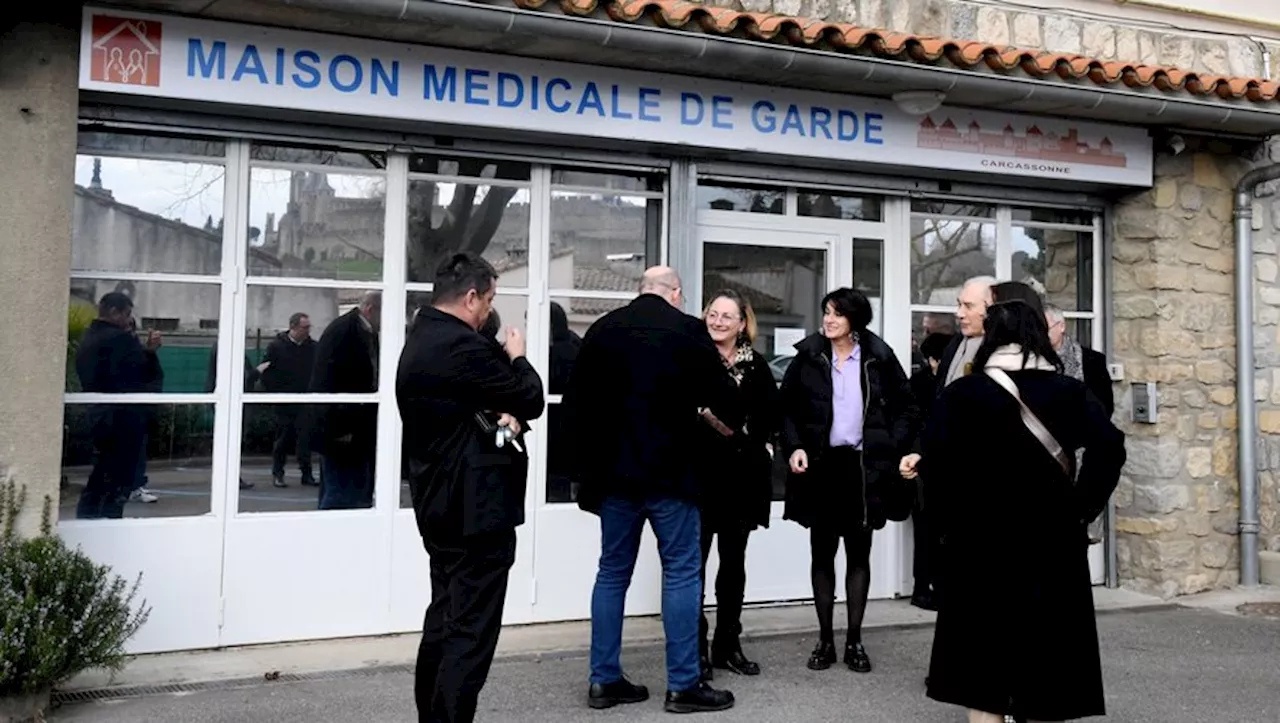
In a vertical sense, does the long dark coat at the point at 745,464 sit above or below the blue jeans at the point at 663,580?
above

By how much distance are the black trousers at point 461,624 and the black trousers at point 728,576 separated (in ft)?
4.74

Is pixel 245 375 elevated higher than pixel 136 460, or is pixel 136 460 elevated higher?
pixel 245 375

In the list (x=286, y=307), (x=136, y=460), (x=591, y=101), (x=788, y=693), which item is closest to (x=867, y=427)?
(x=788, y=693)

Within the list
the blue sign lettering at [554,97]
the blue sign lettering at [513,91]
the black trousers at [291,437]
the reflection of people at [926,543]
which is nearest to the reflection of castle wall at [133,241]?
the black trousers at [291,437]

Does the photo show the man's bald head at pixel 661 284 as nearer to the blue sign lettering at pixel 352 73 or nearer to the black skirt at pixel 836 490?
the black skirt at pixel 836 490

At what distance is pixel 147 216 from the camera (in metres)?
5.40

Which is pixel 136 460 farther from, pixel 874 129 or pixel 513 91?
pixel 874 129

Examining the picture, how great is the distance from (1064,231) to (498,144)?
3.85 metres

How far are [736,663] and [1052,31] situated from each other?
4813 mm

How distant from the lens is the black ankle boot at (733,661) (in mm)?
5262

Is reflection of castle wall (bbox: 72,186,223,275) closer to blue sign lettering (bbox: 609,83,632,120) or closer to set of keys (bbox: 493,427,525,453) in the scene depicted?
blue sign lettering (bbox: 609,83,632,120)

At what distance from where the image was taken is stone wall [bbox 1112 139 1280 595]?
714 centimetres

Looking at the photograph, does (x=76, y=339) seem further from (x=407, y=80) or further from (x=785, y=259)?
(x=785, y=259)

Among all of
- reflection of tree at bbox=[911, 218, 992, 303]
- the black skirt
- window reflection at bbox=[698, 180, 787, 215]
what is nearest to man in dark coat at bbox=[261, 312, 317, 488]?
window reflection at bbox=[698, 180, 787, 215]
